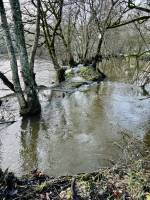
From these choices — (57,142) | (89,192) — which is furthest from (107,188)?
(57,142)

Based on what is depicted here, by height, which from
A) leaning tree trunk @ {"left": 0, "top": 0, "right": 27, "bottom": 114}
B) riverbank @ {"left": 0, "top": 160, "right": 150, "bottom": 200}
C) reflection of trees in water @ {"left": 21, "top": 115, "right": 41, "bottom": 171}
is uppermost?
leaning tree trunk @ {"left": 0, "top": 0, "right": 27, "bottom": 114}

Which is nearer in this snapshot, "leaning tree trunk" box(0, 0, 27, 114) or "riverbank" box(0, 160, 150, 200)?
"riverbank" box(0, 160, 150, 200)

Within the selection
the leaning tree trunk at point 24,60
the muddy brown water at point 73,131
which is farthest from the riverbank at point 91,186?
the leaning tree trunk at point 24,60

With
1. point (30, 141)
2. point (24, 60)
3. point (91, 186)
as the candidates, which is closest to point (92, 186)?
point (91, 186)

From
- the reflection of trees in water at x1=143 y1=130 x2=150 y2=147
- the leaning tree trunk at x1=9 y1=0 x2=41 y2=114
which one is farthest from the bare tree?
the reflection of trees in water at x1=143 y1=130 x2=150 y2=147

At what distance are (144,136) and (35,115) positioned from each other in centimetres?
466

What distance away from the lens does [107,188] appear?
471cm

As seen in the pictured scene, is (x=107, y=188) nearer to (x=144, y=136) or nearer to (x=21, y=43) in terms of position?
(x=144, y=136)

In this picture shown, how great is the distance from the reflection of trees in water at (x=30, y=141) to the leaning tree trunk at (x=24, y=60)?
57 cm

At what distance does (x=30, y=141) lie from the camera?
10.4 m

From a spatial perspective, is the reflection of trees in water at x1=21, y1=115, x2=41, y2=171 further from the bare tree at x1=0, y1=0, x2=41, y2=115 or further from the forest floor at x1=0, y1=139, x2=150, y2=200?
the forest floor at x1=0, y1=139, x2=150, y2=200

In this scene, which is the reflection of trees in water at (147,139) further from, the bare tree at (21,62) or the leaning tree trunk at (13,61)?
the leaning tree trunk at (13,61)

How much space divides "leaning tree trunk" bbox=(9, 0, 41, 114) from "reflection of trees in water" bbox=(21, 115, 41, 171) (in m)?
0.57

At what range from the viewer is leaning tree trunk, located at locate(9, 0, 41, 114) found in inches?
484
